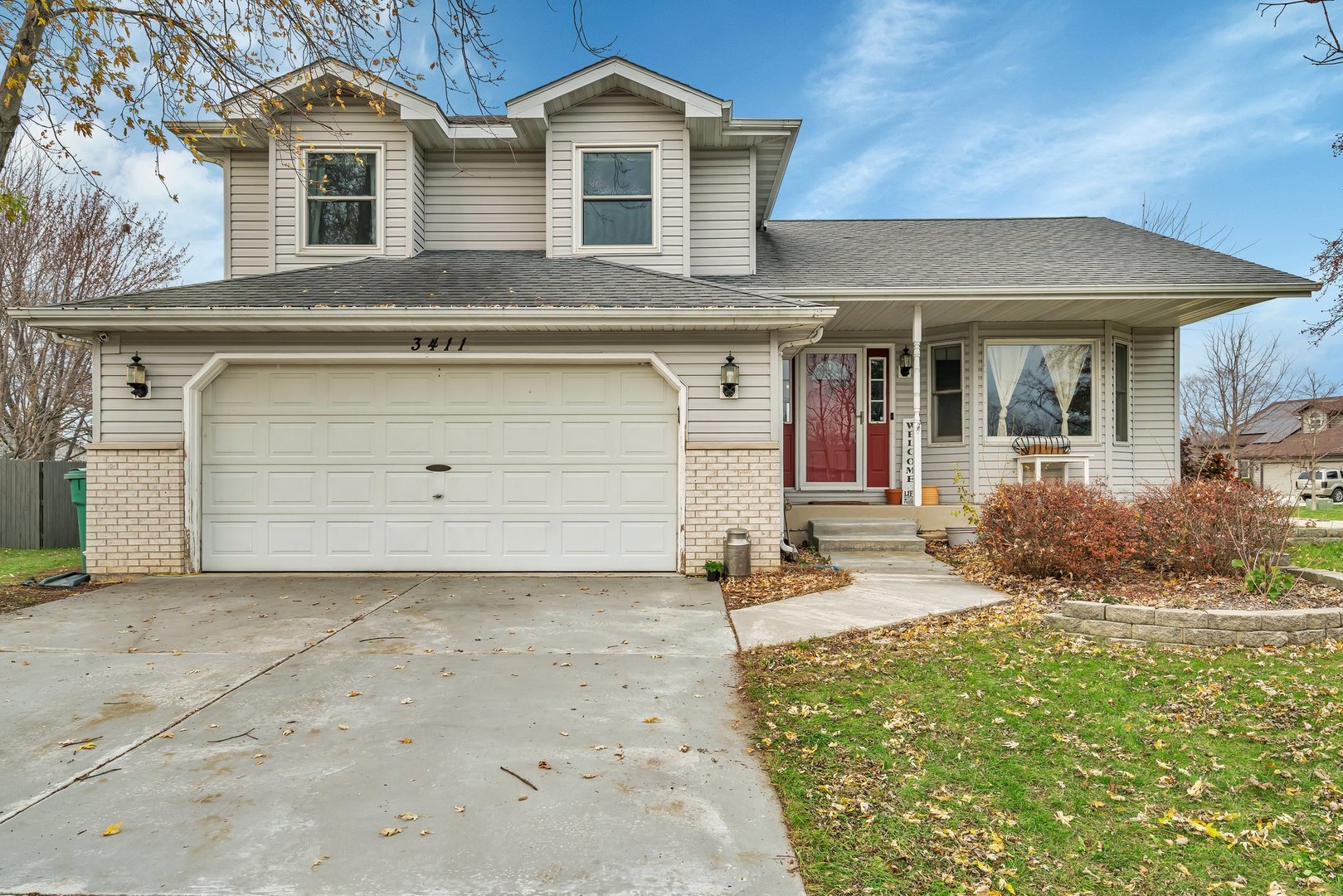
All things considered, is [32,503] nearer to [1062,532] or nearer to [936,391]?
[936,391]

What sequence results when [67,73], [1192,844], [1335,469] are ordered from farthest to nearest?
1. [1335,469]
2. [67,73]
3. [1192,844]

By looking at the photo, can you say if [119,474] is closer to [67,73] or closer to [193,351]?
[193,351]

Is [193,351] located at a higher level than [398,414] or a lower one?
higher

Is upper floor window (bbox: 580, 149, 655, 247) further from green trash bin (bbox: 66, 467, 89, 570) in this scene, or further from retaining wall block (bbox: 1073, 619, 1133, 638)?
retaining wall block (bbox: 1073, 619, 1133, 638)

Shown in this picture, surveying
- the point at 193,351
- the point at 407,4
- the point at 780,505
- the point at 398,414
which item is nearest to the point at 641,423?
the point at 780,505

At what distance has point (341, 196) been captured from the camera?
918 centimetres

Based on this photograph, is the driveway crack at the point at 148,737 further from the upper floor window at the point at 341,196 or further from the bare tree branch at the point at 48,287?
the bare tree branch at the point at 48,287

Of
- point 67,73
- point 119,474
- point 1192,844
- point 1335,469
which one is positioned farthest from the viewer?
point 1335,469

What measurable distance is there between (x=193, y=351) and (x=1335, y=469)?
4283 centimetres

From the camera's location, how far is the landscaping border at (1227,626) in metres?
4.65

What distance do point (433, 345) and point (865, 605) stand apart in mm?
5149

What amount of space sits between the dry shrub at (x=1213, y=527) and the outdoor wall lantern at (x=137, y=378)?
10230mm

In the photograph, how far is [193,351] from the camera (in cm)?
741

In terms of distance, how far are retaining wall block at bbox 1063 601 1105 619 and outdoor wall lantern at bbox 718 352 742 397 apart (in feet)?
12.2
